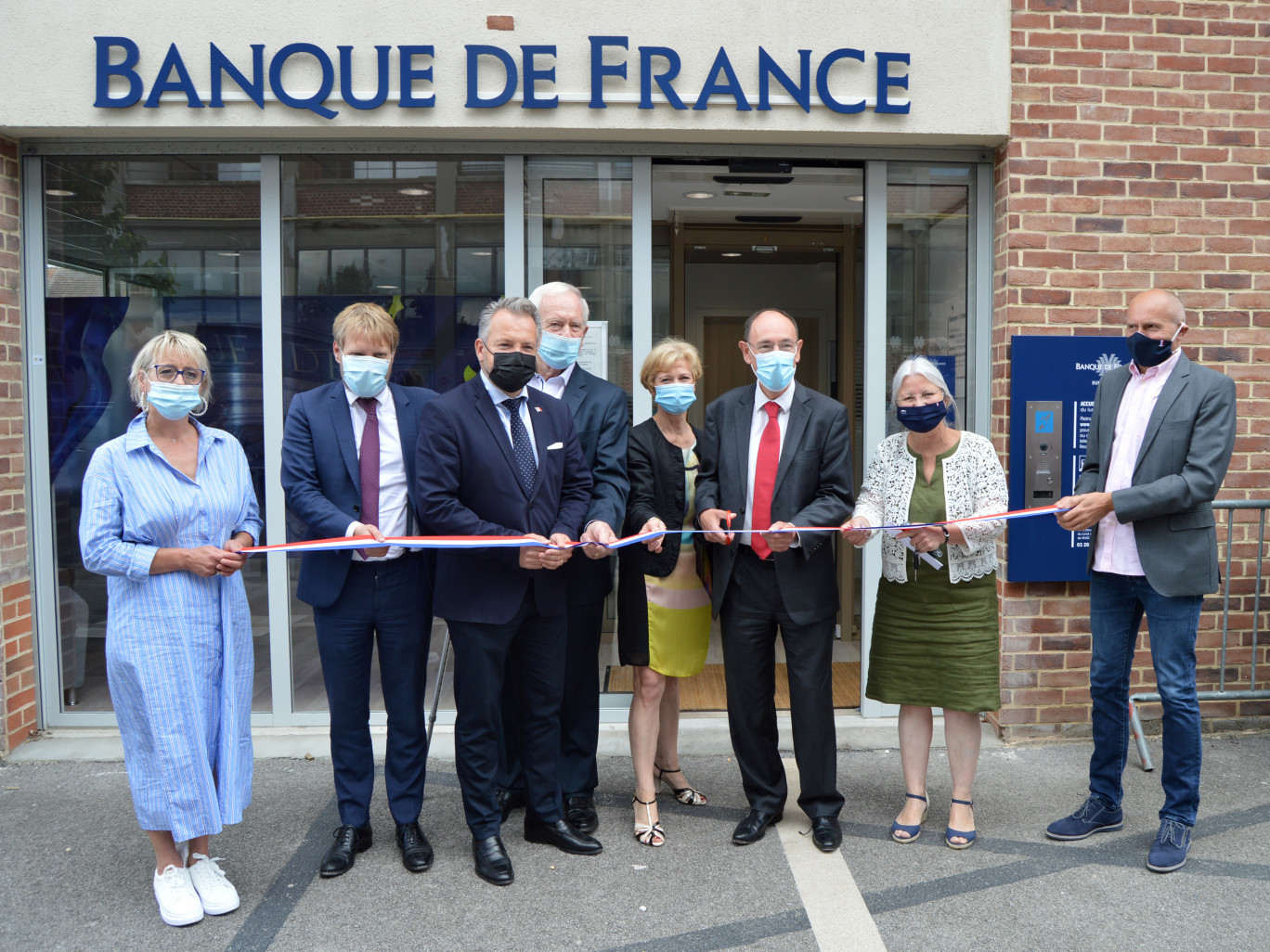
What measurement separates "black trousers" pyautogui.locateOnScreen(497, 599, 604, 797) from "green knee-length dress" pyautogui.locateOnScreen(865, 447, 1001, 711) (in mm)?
1240

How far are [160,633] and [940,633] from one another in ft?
9.43

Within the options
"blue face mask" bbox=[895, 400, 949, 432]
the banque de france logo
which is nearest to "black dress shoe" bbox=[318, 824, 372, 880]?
"blue face mask" bbox=[895, 400, 949, 432]

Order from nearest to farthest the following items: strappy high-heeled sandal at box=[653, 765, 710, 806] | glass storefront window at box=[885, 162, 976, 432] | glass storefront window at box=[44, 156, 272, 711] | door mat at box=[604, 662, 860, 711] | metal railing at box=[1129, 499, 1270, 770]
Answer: strappy high-heeled sandal at box=[653, 765, 710, 806], metal railing at box=[1129, 499, 1270, 770], glass storefront window at box=[44, 156, 272, 711], glass storefront window at box=[885, 162, 976, 432], door mat at box=[604, 662, 860, 711]

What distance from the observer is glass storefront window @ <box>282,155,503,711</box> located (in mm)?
5184

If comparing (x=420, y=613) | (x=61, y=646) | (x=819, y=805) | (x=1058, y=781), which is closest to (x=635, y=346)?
(x=420, y=613)

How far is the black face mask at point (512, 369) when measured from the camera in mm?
3477

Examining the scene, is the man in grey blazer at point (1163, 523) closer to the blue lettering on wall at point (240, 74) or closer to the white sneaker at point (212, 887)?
the white sneaker at point (212, 887)

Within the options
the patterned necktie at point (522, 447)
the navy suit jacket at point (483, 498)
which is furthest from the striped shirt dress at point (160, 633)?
the patterned necktie at point (522, 447)

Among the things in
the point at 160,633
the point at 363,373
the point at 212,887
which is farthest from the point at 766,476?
the point at 212,887

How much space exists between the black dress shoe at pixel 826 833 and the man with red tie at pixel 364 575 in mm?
1523

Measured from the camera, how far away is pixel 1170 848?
3.60 m

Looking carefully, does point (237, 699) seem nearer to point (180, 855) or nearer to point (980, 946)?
point (180, 855)

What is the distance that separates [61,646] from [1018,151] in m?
5.72

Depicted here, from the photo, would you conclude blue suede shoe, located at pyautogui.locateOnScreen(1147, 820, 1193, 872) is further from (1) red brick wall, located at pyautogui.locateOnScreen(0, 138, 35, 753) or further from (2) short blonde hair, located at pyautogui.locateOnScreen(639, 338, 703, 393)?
(1) red brick wall, located at pyautogui.locateOnScreen(0, 138, 35, 753)
